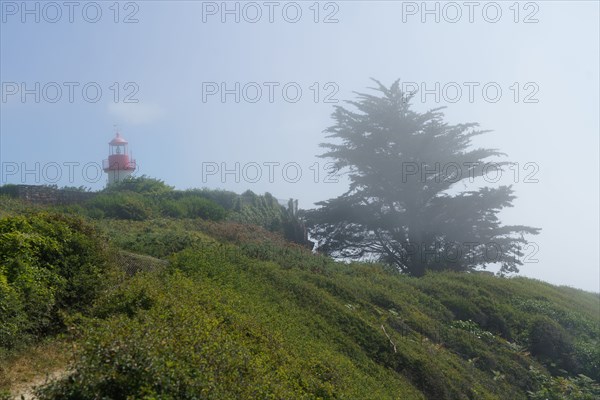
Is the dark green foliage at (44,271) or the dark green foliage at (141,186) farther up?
the dark green foliage at (141,186)

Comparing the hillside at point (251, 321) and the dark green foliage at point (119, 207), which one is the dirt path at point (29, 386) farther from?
the dark green foliage at point (119, 207)

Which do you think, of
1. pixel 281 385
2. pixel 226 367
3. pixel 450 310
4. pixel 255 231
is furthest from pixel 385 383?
pixel 255 231

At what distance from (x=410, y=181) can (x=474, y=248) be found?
356cm

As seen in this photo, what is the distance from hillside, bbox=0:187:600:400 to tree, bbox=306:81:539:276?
6.41m

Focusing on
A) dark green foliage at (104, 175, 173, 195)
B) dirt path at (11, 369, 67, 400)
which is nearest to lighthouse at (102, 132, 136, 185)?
dark green foliage at (104, 175, 173, 195)

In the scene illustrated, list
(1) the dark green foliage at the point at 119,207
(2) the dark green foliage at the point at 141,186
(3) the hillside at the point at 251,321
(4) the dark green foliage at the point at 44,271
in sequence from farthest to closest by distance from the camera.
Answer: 1. (2) the dark green foliage at the point at 141,186
2. (1) the dark green foliage at the point at 119,207
3. (4) the dark green foliage at the point at 44,271
4. (3) the hillside at the point at 251,321

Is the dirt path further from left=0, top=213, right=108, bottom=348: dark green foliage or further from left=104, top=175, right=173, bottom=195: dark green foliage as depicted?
left=104, top=175, right=173, bottom=195: dark green foliage

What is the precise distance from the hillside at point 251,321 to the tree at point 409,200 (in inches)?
252

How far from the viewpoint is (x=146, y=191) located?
2397 cm

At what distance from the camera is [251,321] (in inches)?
337

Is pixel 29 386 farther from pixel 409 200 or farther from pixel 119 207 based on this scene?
pixel 409 200

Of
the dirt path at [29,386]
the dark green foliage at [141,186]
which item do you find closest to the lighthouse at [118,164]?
the dark green foliage at [141,186]

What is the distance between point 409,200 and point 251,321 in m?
19.2

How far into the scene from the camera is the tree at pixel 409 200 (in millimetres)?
26062
